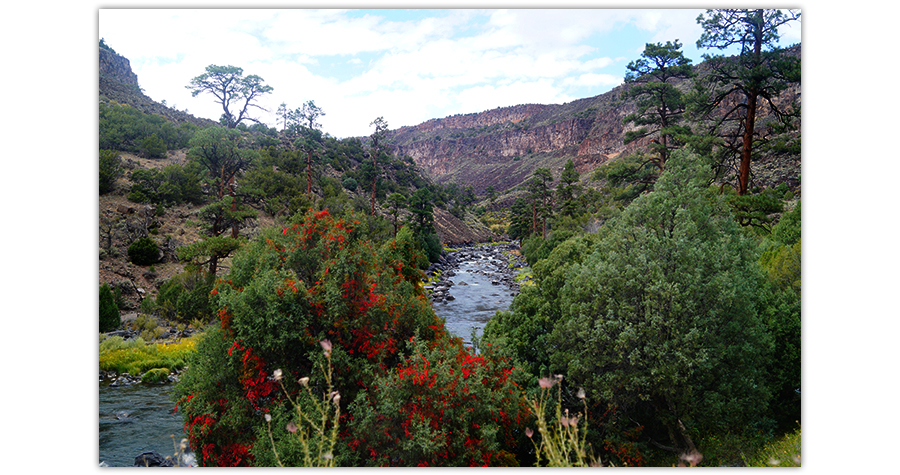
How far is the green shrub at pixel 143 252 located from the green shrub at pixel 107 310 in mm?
1858

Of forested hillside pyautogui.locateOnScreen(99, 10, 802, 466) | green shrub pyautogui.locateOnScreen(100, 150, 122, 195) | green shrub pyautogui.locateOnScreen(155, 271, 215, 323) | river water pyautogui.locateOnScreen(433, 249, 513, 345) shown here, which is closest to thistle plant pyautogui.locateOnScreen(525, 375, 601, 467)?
forested hillside pyautogui.locateOnScreen(99, 10, 802, 466)

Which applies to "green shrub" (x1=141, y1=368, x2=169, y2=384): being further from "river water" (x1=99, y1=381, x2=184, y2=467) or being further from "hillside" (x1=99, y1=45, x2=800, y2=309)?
"hillside" (x1=99, y1=45, x2=800, y2=309)

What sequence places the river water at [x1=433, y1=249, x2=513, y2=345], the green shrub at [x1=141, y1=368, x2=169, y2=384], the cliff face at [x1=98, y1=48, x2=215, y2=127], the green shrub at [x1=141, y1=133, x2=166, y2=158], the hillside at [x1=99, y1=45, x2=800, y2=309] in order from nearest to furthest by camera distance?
the cliff face at [x1=98, y1=48, x2=215, y2=127] < the green shrub at [x1=141, y1=368, x2=169, y2=384] < the hillside at [x1=99, y1=45, x2=800, y2=309] < the river water at [x1=433, y1=249, x2=513, y2=345] < the green shrub at [x1=141, y1=133, x2=166, y2=158]

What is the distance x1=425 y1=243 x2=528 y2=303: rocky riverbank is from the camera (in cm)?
2962

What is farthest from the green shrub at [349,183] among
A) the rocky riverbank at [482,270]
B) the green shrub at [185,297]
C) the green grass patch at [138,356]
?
the green grass patch at [138,356]

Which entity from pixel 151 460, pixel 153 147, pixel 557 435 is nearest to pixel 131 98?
pixel 153 147

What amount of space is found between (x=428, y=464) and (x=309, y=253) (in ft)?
11.9

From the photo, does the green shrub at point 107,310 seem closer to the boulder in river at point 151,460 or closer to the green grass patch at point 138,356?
the green grass patch at point 138,356

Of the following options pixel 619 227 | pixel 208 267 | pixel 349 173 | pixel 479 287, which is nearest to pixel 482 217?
pixel 349 173

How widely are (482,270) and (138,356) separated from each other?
29811 mm

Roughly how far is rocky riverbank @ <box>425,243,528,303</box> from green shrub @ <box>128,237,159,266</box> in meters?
14.0

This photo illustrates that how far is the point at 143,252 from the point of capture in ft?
57.4

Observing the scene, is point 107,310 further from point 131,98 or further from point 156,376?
point 131,98
